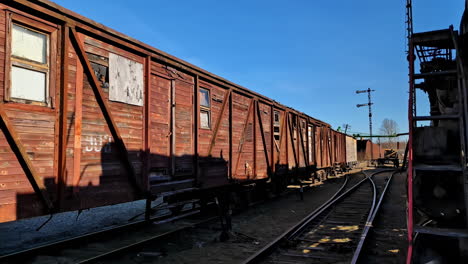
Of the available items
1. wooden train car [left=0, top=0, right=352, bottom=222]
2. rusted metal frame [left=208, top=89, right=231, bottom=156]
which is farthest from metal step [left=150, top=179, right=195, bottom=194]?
rusted metal frame [left=208, top=89, right=231, bottom=156]

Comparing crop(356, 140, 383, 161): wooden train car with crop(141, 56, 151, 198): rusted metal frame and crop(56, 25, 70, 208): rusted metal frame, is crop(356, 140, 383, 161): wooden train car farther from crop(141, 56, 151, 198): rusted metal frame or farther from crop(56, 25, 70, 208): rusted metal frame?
crop(56, 25, 70, 208): rusted metal frame

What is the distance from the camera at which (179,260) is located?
5660 millimetres

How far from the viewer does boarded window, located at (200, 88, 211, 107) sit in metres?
8.29

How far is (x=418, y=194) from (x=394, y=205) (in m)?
8.68

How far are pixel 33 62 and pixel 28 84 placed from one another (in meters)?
0.34

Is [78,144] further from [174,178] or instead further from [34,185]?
[174,178]

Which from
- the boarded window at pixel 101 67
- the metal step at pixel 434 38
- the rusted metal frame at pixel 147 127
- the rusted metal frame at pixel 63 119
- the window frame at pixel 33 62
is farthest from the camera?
the rusted metal frame at pixel 147 127

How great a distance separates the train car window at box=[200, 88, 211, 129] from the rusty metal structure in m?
5.38

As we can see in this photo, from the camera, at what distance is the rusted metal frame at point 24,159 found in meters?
3.96

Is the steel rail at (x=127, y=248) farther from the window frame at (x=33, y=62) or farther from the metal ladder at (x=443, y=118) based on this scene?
the metal ladder at (x=443, y=118)

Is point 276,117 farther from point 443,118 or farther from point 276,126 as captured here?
point 443,118

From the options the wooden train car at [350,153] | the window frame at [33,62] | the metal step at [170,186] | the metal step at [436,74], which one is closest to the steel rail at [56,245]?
the metal step at [170,186]

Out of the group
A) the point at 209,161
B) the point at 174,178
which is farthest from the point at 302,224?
the point at 174,178

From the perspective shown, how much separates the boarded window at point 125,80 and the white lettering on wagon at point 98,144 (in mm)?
766
